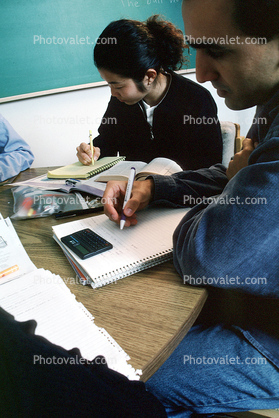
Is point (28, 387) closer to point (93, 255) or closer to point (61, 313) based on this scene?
point (61, 313)

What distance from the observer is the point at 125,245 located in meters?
0.63

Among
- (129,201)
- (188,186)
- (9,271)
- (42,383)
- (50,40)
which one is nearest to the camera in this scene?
(42,383)

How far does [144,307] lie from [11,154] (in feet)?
4.77

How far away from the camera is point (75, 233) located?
26.9 inches

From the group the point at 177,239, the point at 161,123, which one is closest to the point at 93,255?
the point at 177,239

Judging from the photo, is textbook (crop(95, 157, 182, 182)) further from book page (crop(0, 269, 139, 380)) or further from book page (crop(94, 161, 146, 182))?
book page (crop(0, 269, 139, 380))

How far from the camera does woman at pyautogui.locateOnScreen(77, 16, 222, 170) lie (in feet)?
4.49

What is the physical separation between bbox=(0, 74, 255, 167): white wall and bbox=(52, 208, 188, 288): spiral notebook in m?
1.96

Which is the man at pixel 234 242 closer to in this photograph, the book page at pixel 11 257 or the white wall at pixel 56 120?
the book page at pixel 11 257

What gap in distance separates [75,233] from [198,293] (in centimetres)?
35

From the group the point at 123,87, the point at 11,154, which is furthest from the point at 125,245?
the point at 11,154

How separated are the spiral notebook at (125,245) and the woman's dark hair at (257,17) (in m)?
0.45

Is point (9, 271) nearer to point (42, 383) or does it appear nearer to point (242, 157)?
point (42, 383)

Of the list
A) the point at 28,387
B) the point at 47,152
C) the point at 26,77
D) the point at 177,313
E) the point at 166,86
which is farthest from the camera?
the point at 47,152
